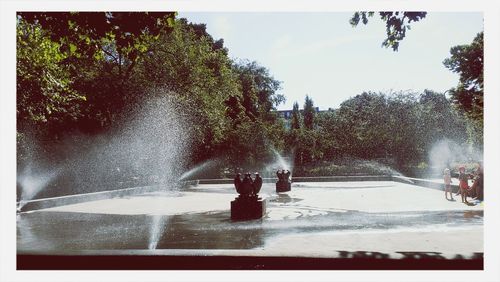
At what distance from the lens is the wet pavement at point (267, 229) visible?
8.02 m

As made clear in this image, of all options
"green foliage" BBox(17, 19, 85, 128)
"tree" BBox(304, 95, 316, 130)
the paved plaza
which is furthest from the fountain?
"tree" BBox(304, 95, 316, 130)

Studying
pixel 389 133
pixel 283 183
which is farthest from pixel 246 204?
pixel 389 133

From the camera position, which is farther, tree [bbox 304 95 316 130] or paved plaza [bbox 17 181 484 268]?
tree [bbox 304 95 316 130]

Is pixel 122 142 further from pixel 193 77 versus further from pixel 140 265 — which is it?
pixel 140 265

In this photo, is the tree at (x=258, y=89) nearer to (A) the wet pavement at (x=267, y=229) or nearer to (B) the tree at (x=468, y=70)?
(B) the tree at (x=468, y=70)

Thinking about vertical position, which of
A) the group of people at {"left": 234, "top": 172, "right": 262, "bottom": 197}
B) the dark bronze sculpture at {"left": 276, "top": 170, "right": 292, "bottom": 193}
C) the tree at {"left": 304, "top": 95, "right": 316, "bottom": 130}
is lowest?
the dark bronze sculpture at {"left": 276, "top": 170, "right": 292, "bottom": 193}

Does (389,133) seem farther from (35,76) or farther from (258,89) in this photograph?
(35,76)

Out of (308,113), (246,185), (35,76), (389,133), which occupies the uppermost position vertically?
(308,113)

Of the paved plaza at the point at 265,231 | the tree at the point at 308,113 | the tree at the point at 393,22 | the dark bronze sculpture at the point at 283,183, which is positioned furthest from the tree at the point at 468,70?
the tree at the point at 308,113

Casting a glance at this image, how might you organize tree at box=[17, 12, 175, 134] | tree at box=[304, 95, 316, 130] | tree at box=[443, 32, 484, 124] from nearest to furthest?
tree at box=[17, 12, 175, 134] → tree at box=[443, 32, 484, 124] → tree at box=[304, 95, 316, 130]

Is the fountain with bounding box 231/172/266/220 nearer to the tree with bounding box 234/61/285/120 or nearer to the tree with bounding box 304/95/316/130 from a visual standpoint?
the tree with bounding box 234/61/285/120

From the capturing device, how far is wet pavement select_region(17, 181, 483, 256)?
8016 mm

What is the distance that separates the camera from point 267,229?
390 inches

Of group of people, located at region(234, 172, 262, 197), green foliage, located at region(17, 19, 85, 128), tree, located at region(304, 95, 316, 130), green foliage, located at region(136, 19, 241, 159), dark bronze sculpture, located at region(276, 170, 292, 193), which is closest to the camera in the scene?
group of people, located at region(234, 172, 262, 197)
